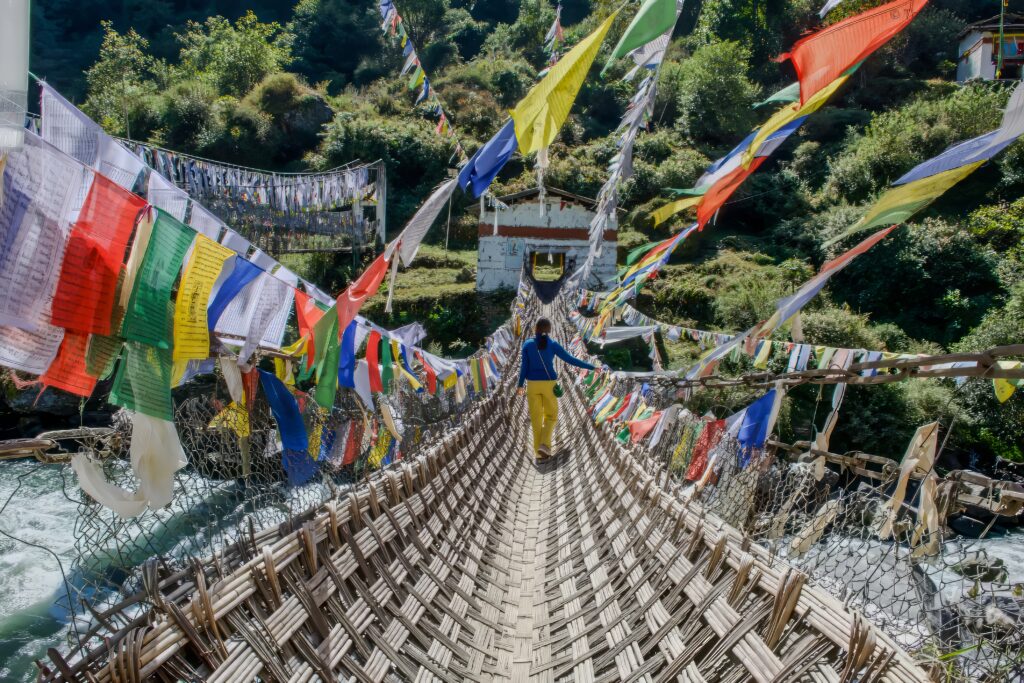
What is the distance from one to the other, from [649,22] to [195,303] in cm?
197

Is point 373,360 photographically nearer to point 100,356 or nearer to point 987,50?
point 100,356

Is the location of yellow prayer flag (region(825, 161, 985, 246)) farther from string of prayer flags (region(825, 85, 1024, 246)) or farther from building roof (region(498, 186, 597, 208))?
building roof (region(498, 186, 597, 208))

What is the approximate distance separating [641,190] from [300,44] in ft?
63.3

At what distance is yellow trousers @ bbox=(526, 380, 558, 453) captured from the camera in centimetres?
547

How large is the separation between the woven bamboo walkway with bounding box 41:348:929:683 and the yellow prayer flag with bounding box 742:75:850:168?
1.39m

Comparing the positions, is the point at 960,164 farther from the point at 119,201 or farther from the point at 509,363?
the point at 509,363

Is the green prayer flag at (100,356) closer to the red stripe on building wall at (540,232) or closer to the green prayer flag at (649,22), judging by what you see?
the green prayer flag at (649,22)

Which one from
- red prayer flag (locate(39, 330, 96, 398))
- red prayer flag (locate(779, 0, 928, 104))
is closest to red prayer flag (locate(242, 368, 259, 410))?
red prayer flag (locate(39, 330, 96, 398))

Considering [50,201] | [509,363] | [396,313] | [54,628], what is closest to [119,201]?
[50,201]

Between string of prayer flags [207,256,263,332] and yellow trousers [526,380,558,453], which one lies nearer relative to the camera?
string of prayer flags [207,256,263,332]

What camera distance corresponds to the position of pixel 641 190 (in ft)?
79.6

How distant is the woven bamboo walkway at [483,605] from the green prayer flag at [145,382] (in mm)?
488

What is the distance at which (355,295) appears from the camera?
3033 mm

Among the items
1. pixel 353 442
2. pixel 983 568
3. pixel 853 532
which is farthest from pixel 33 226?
pixel 983 568
